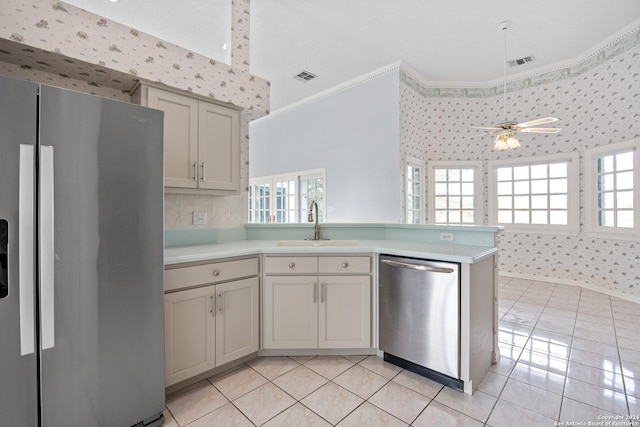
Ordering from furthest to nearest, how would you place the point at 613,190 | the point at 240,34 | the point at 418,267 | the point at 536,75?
the point at 536,75 → the point at 613,190 → the point at 240,34 → the point at 418,267

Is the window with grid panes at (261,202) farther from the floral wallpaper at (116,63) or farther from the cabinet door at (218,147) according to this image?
the cabinet door at (218,147)

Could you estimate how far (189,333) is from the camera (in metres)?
1.87

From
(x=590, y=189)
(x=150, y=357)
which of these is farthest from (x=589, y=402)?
(x=590, y=189)

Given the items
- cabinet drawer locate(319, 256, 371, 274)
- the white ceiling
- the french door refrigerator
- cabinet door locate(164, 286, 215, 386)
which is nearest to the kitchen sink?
cabinet drawer locate(319, 256, 371, 274)

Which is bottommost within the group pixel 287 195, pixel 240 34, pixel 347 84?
pixel 287 195

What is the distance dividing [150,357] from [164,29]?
3.72 metres

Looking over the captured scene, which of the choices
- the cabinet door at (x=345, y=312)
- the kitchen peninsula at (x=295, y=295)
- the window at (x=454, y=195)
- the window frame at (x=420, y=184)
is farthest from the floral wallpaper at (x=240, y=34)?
the window at (x=454, y=195)

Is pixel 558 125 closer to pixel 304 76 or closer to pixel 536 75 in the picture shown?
pixel 536 75

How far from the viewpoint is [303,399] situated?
5.99 feet

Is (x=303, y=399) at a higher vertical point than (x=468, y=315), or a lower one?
lower

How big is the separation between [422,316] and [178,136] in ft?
7.08

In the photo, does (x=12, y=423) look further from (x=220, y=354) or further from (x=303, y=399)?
(x=303, y=399)

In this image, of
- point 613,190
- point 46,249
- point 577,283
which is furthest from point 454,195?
point 46,249

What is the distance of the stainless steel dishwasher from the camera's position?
1872 mm
